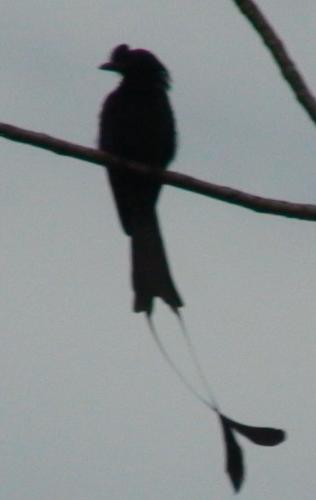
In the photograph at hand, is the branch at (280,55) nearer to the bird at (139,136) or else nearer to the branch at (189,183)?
the branch at (189,183)

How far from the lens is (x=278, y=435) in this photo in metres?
2.39

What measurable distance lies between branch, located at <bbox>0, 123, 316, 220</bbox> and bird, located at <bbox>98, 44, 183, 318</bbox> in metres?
0.58

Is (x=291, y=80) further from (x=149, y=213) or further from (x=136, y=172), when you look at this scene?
(x=149, y=213)

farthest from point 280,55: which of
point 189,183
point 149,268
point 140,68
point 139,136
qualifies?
point 140,68

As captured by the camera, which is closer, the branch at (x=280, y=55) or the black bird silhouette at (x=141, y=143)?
the branch at (x=280, y=55)

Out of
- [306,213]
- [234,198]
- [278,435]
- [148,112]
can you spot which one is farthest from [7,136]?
[148,112]

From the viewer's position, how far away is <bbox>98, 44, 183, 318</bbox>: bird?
3.41 meters

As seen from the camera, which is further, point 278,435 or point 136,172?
point 136,172

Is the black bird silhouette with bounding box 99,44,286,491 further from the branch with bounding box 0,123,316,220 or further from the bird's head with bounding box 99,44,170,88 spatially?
the branch with bounding box 0,123,316,220

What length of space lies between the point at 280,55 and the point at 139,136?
1.06m

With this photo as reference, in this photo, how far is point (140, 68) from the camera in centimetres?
376

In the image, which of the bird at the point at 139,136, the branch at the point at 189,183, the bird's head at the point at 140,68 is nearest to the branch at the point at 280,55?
the branch at the point at 189,183

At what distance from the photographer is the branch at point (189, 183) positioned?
253cm

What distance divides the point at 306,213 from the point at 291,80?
0.31m
